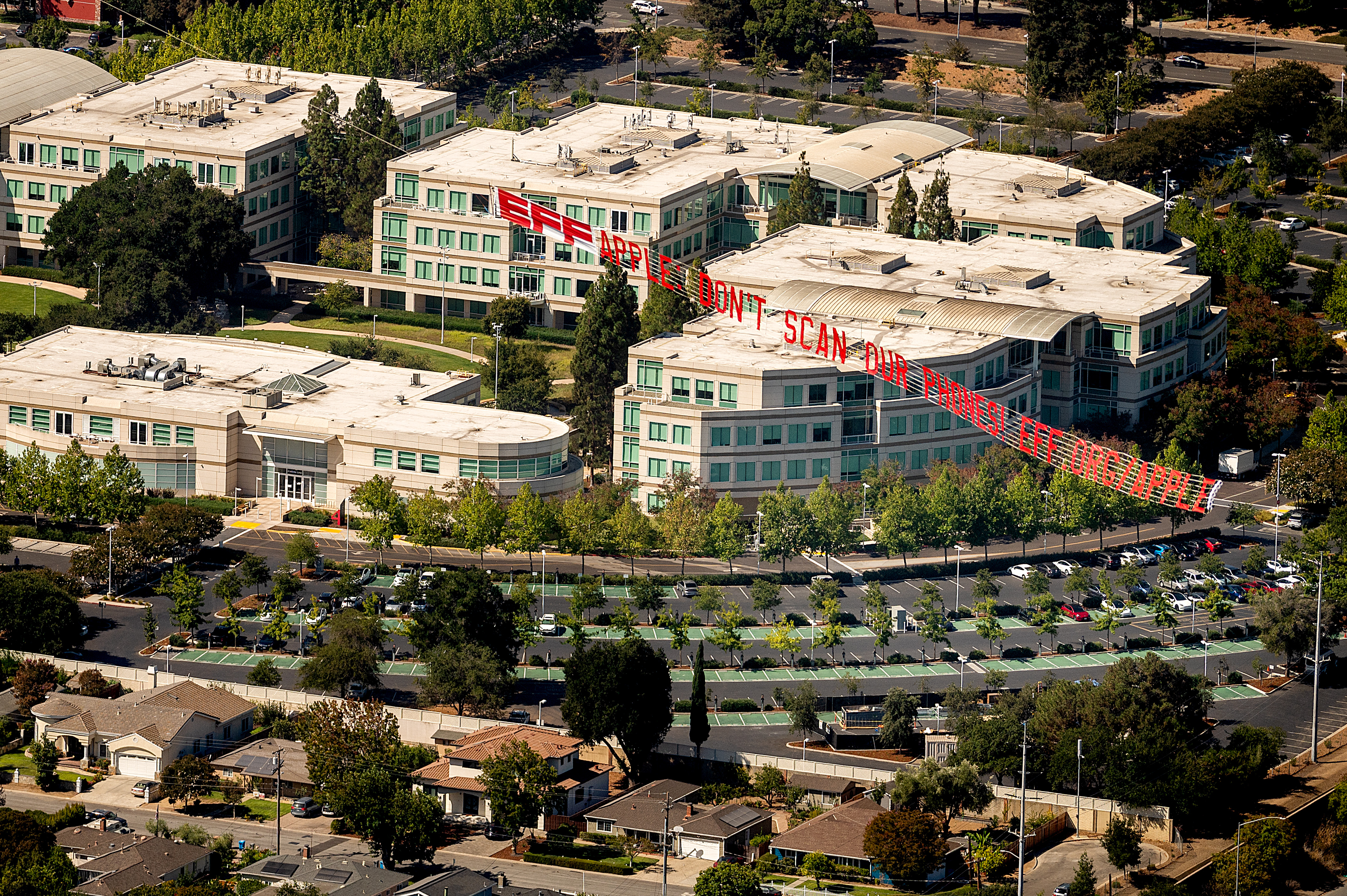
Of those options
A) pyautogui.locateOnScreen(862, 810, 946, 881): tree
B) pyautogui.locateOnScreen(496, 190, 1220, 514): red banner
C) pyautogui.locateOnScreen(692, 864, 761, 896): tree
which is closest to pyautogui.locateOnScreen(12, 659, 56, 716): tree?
pyautogui.locateOnScreen(692, 864, 761, 896): tree

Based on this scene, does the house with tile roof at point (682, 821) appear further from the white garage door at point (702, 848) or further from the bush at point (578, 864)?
the bush at point (578, 864)

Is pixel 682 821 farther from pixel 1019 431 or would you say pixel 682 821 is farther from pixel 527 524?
pixel 1019 431

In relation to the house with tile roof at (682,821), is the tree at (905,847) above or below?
above

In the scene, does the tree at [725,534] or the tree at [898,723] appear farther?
the tree at [725,534]

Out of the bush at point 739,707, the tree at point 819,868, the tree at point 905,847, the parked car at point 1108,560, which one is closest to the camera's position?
the tree at point 905,847

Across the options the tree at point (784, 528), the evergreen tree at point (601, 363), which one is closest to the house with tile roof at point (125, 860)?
the tree at point (784, 528)

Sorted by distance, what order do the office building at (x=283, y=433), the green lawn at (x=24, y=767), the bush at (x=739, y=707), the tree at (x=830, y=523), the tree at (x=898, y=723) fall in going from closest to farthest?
1. the green lawn at (x=24, y=767)
2. the tree at (x=898, y=723)
3. the bush at (x=739, y=707)
4. the tree at (x=830, y=523)
5. the office building at (x=283, y=433)

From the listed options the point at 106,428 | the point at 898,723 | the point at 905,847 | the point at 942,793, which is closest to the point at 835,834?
the point at 905,847

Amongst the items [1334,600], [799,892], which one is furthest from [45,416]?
[1334,600]
